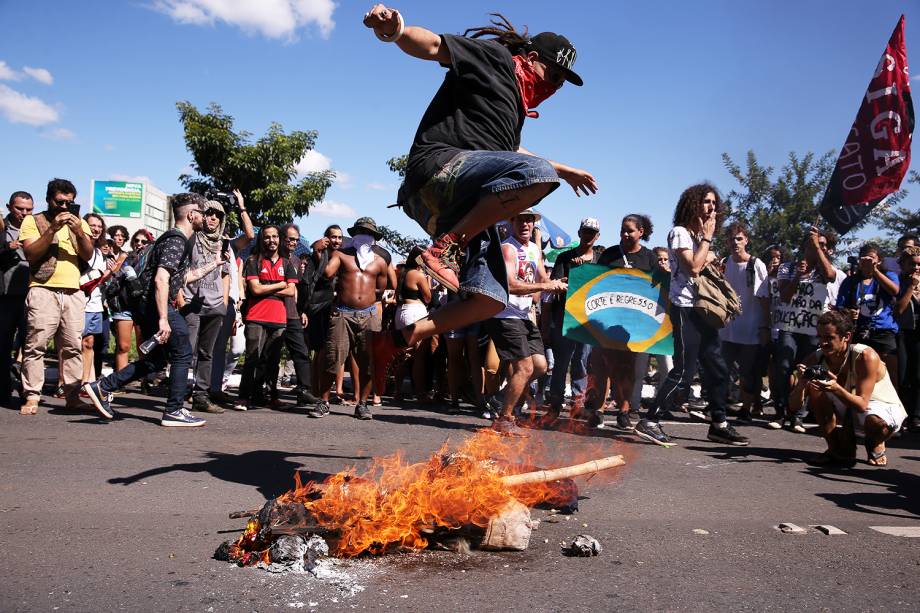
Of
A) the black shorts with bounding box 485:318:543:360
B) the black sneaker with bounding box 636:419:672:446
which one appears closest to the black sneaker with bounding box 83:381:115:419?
the black shorts with bounding box 485:318:543:360

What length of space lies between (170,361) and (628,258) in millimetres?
4987

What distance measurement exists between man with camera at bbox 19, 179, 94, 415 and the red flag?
912cm

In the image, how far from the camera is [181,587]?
2.74m

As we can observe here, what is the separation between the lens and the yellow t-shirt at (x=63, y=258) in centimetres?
693

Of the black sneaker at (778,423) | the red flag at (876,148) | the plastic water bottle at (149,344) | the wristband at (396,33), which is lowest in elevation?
the black sneaker at (778,423)

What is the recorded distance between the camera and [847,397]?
6152 mm

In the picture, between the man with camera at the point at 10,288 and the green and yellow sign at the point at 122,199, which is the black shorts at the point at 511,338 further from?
the green and yellow sign at the point at 122,199

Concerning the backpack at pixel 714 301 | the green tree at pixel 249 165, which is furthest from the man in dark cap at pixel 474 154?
the green tree at pixel 249 165

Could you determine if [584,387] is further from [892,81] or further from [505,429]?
[892,81]

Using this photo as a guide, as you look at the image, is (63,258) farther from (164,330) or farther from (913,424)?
(913,424)

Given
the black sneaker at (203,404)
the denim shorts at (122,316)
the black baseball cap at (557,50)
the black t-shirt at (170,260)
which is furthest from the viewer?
the denim shorts at (122,316)

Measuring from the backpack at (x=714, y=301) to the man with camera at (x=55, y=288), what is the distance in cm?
606

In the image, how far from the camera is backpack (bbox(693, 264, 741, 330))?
23.1ft

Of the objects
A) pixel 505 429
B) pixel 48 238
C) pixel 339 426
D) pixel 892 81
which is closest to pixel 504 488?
pixel 505 429
